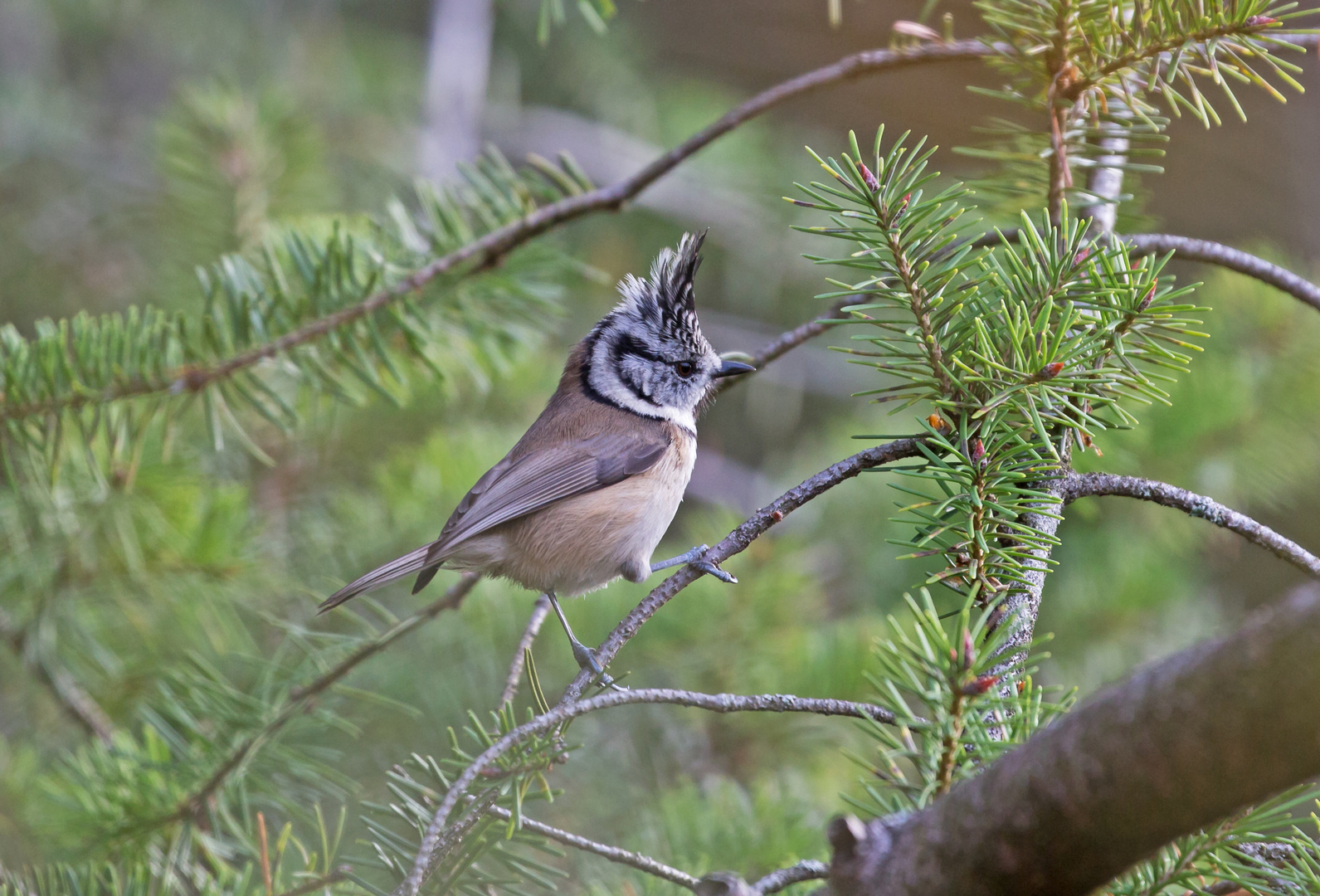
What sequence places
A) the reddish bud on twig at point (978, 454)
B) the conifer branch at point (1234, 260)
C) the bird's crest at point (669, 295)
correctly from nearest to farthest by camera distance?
the reddish bud on twig at point (978, 454) < the conifer branch at point (1234, 260) < the bird's crest at point (669, 295)

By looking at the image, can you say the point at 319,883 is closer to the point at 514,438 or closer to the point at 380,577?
the point at 380,577

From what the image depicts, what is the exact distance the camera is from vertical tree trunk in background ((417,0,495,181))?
4074mm

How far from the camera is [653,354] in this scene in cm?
281

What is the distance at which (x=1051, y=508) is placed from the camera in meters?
1.26

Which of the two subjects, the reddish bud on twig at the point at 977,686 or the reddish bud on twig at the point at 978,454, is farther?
the reddish bud on twig at the point at 978,454

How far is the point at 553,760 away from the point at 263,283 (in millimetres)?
1323

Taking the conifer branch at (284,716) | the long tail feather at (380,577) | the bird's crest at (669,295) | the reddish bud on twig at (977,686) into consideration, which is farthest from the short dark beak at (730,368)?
the reddish bud on twig at (977,686)

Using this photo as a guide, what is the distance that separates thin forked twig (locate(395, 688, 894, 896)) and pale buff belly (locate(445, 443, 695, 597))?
47.9 inches

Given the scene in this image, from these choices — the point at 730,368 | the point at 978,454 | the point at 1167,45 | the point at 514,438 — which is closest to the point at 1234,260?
the point at 1167,45

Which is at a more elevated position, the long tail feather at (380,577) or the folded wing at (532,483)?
the folded wing at (532,483)

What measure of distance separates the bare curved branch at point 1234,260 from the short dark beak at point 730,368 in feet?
3.40

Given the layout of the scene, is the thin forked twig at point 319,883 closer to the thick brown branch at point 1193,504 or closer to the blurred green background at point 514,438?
the blurred green background at point 514,438

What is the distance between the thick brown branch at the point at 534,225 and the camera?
1896 mm

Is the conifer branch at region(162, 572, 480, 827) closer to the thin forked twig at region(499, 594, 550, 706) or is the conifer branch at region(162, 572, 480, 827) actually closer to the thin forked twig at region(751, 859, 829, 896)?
the thin forked twig at region(499, 594, 550, 706)
